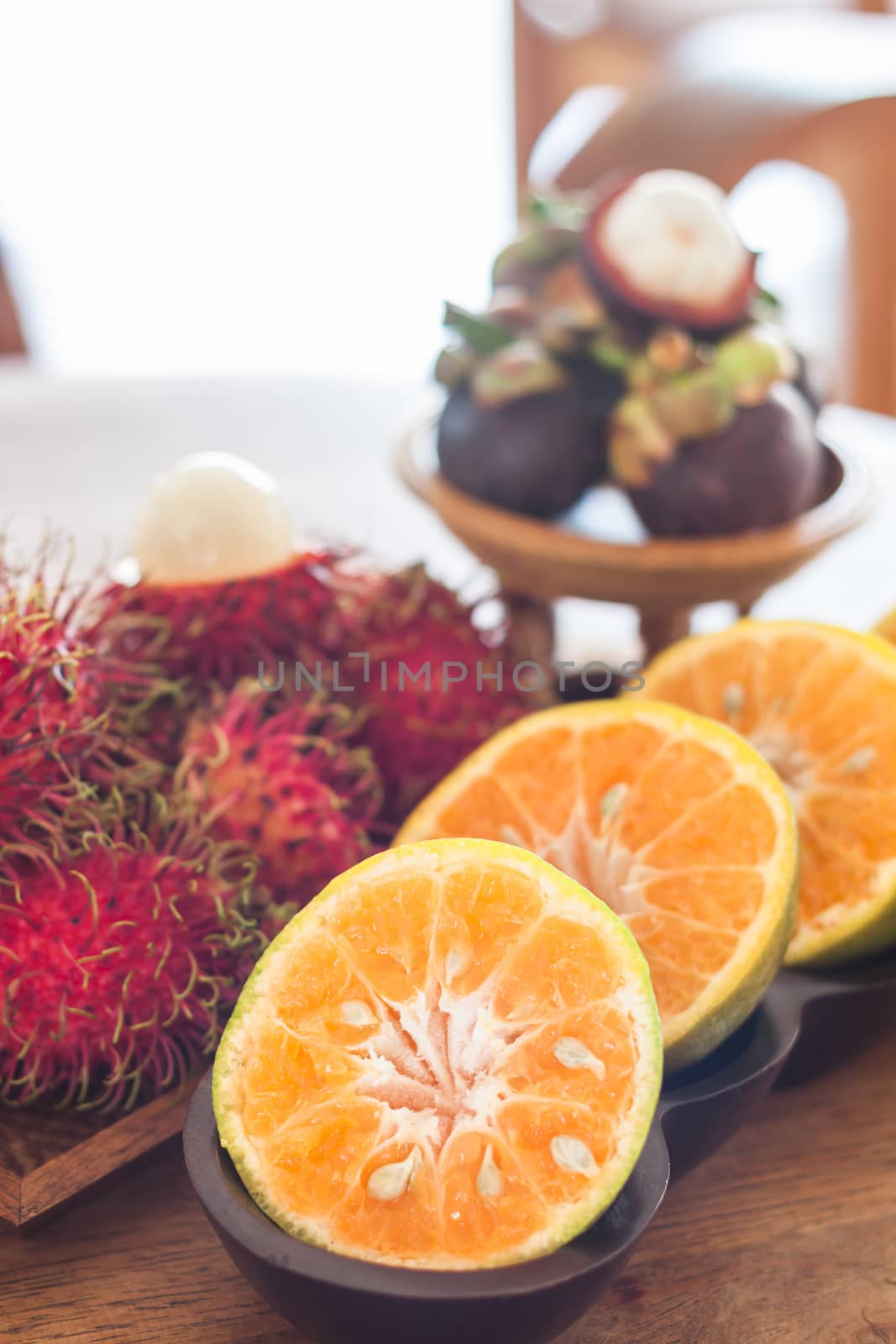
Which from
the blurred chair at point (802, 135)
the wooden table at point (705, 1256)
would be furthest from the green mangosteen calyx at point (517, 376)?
the blurred chair at point (802, 135)

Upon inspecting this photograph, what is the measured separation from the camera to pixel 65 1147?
1.47 feet

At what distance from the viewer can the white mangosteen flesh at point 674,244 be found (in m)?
0.83

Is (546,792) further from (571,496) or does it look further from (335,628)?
(571,496)

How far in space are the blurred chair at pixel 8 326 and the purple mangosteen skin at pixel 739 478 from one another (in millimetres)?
1048

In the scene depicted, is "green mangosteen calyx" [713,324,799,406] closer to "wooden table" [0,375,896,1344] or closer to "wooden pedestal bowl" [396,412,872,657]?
"wooden pedestal bowl" [396,412,872,657]

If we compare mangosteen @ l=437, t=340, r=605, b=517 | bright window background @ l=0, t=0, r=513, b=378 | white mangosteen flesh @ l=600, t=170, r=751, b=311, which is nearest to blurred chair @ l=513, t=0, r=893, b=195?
bright window background @ l=0, t=0, r=513, b=378

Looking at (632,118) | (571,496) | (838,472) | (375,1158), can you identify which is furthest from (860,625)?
(632,118)

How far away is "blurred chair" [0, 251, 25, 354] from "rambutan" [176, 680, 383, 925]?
3.87 ft

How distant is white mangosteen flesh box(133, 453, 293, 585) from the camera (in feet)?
1.97

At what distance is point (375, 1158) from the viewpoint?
35 cm

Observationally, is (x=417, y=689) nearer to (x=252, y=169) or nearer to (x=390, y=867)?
(x=390, y=867)

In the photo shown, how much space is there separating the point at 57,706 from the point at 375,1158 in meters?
0.22

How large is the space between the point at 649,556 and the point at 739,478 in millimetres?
79

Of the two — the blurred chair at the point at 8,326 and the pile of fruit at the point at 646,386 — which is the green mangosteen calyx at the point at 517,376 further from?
the blurred chair at the point at 8,326
